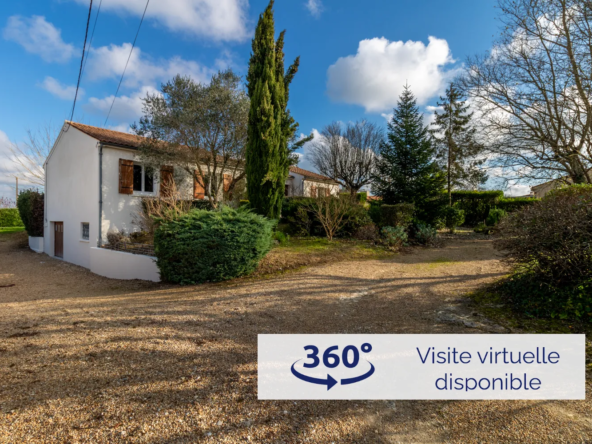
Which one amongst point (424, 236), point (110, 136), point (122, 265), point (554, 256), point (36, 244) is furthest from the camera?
point (36, 244)

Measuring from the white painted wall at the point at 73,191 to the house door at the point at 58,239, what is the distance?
0.83 ft

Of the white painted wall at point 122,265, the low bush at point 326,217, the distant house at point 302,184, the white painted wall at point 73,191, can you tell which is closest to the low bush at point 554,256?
the low bush at point 326,217

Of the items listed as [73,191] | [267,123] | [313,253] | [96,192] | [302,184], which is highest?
[267,123]

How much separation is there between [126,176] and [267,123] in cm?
640

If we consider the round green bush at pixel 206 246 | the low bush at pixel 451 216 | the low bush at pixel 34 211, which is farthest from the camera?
the low bush at pixel 34 211

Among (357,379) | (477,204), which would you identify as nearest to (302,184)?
(477,204)

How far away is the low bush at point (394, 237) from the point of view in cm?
1103

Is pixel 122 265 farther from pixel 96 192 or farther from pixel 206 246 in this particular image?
pixel 206 246

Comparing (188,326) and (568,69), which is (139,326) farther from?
(568,69)

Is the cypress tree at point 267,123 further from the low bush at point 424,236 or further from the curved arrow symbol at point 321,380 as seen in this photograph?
the curved arrow symbol at point 321,380

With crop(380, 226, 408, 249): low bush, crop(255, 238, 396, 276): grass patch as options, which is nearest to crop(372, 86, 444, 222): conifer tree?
crop(380, 226, 408, 249): low bush

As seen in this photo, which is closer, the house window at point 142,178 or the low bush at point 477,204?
the house window at point 142,178

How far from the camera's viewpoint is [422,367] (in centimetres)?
294

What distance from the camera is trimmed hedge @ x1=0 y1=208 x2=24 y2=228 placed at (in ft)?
76.8
